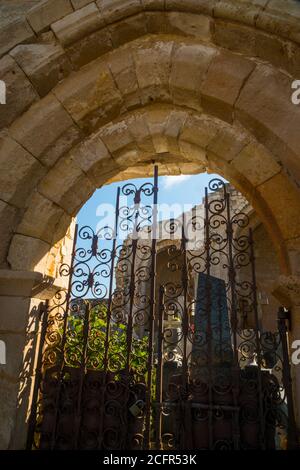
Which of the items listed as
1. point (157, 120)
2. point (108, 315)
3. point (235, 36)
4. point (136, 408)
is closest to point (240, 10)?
point (235, 36)

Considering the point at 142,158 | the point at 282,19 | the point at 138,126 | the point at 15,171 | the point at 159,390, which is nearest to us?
the point at 282,19

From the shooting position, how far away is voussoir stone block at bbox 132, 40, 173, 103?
2676mm

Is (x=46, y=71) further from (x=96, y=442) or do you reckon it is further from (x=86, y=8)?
(x=96, y=442)

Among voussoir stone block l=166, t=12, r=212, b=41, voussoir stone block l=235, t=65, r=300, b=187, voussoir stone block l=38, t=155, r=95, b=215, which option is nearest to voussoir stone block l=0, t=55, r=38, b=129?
voussoir stone block l=38, t=155, r=95, b=215

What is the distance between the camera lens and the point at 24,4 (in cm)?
277

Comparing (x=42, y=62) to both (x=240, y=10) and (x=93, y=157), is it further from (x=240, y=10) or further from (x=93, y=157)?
(x=240, y=10)

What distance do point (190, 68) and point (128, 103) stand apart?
0.57m

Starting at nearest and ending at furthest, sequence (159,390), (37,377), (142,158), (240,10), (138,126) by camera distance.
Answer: (240,10), (37,377), (159,390), (138,126), (142,158)

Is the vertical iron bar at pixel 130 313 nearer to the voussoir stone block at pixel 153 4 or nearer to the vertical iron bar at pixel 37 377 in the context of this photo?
the vertical iron bar at pixel 37 377

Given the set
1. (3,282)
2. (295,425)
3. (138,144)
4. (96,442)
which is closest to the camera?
(295,425)

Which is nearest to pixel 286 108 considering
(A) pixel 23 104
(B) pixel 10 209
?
(A) pixel 23 104

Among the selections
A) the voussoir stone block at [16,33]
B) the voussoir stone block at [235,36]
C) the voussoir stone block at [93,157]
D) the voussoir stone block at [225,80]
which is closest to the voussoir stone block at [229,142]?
the voussoir stone block at [225,80]

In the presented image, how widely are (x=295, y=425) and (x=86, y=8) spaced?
10.8ft

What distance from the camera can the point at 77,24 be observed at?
2.56m
